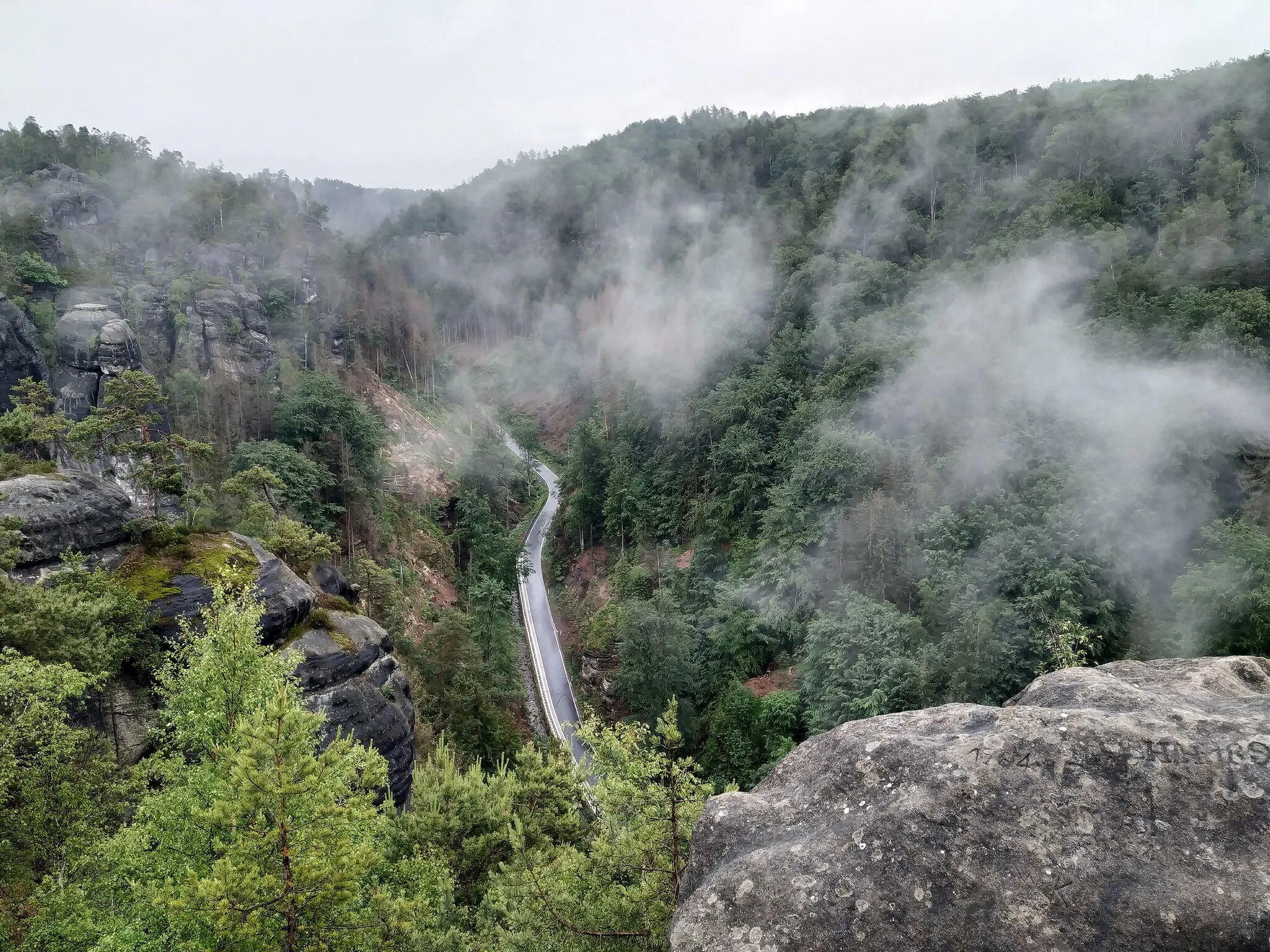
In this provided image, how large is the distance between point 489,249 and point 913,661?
4811 inches

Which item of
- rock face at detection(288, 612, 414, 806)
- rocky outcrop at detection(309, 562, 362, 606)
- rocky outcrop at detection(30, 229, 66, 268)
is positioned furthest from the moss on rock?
rocky outcrop at detection(30, 229, 66, 268)

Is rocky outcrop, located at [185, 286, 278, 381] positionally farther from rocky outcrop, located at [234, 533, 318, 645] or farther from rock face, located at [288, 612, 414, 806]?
rock face, located at [288, 612, 414, 806]

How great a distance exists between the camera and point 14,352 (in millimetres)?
49156

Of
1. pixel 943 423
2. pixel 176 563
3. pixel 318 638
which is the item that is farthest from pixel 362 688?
pixel 943 423

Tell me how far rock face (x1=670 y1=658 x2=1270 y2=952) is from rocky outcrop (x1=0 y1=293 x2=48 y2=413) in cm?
6047

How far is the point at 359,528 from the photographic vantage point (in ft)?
181

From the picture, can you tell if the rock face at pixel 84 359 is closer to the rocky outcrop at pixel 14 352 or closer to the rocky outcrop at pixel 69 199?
the rocky outcrop at pixel 14 352

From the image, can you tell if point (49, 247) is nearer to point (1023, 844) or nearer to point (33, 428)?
point (33, 428)

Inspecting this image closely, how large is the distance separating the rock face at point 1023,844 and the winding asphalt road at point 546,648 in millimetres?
26991

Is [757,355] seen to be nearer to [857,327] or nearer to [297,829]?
[857,327]

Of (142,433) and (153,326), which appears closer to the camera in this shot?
(142,433)

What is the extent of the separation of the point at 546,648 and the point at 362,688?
87.5ft

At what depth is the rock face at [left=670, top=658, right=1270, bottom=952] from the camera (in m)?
6.71

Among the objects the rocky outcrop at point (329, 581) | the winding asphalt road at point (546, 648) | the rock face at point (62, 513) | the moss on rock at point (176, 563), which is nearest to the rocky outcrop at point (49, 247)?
the winding asphalt road at point (546, 648)
